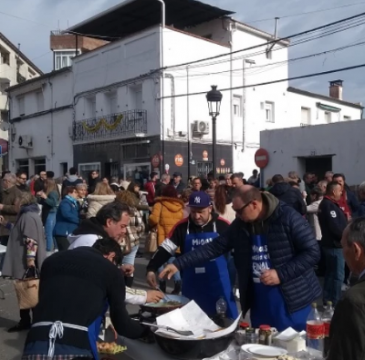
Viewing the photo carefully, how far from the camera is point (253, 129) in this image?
25.9 meters

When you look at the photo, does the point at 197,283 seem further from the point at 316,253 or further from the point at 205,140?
the point at 205,140

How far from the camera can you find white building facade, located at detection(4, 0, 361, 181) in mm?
22688

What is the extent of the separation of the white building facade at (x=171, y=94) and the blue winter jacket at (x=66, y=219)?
13.2 metres

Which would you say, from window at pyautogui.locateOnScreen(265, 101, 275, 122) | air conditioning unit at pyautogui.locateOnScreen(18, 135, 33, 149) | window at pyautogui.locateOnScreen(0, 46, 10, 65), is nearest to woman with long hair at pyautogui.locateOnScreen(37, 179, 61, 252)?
window at pyautogui.locateOnScreen(265, 101, 275, 122)

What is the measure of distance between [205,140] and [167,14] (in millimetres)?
6268

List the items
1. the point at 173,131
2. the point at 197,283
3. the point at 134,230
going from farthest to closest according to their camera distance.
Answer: the point at 173,131, the point at 134,230, the point at 197,283

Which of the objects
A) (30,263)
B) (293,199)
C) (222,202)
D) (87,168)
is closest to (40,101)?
(87,168)

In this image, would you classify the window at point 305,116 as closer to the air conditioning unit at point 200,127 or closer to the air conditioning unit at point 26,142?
the air conditioning unit at point 200,127

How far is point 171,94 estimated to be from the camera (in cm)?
2284

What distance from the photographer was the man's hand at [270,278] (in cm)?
379

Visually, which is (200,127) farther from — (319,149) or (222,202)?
(222,202)

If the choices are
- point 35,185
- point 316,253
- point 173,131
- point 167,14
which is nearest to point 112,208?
point 316,253

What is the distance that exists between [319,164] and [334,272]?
1131 centimetres

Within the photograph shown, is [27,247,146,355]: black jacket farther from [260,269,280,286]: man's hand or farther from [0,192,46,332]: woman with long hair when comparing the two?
[0,192,46,332]: woman with long hair
